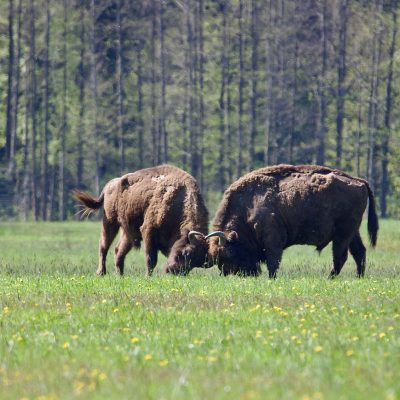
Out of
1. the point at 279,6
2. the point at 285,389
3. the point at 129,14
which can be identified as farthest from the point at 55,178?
the point at 285,389

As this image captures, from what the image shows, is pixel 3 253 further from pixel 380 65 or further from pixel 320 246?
pixel 380 65

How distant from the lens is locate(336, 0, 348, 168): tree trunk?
55.4 metres

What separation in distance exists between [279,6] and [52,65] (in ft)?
39.7

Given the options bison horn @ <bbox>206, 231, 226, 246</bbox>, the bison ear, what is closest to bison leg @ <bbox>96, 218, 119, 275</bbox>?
bison horn @ <bbox>206, 231, 226, 246</bbox>

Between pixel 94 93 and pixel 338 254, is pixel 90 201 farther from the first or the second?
pixel 94 93

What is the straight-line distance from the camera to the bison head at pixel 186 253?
18.7 meters

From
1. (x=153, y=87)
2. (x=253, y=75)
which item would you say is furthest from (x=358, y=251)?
(x=153, y=87)

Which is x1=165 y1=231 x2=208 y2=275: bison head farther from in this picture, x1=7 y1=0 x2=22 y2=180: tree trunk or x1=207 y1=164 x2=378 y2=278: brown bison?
x1=7 y1=0 x2=22 y2=180: tree trunk

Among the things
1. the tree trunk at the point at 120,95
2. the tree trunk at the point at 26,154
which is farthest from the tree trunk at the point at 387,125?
the tree trunk at the point at 26,154

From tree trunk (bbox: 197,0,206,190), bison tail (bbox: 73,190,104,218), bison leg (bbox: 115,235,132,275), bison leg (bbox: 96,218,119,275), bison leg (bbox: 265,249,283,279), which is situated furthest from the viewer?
tree trunk (bbox: 197,0,206,190)

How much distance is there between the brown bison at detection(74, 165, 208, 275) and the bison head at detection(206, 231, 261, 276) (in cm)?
23

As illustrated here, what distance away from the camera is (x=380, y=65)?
2233 inches

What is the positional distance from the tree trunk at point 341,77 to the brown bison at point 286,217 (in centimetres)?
3715

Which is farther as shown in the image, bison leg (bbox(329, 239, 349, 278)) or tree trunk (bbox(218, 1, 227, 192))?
tree trunk (bbox(218, 1, 227, 192))
